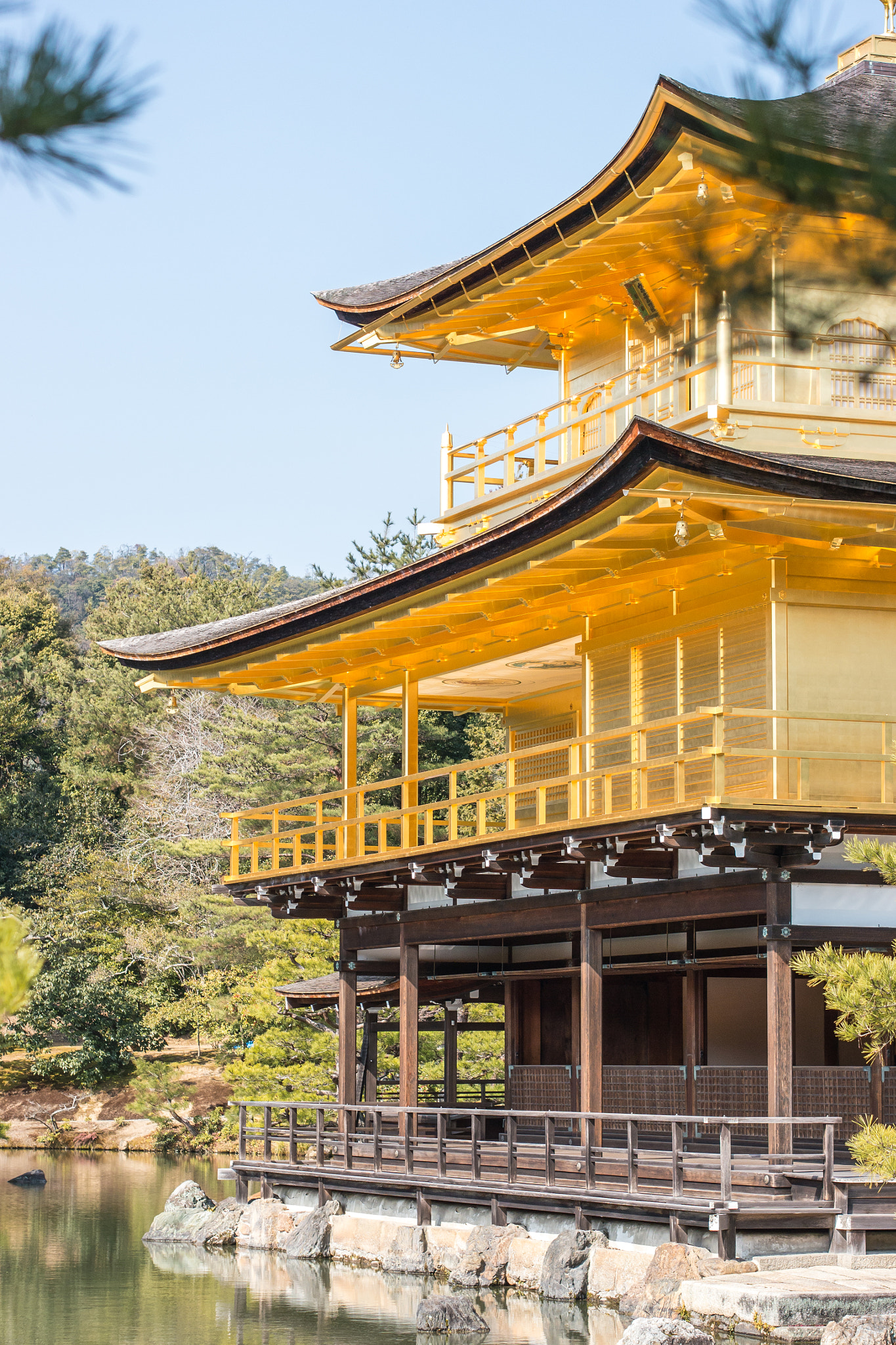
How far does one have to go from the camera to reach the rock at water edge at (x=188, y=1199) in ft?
68.4

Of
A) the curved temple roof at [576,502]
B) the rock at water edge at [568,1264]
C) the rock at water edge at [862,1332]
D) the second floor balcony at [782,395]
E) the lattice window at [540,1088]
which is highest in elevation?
the second floor balcony at [782,395]

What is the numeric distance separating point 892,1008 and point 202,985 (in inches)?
1067

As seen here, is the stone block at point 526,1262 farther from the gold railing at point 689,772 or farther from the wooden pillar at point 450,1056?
the wooden pillar at point 450,1056

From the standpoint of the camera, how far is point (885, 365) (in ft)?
52.5

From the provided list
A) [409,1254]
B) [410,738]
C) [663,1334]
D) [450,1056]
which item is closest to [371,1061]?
[450,1056]

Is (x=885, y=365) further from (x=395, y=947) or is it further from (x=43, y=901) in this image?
(x=43, y=901)

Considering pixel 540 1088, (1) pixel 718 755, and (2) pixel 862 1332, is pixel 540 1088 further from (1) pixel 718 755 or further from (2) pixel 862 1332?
(2) pixel 862 1332

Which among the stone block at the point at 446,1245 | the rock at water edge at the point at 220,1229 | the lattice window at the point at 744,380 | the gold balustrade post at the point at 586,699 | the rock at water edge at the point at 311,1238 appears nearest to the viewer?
the lattice window at the point at 744,380

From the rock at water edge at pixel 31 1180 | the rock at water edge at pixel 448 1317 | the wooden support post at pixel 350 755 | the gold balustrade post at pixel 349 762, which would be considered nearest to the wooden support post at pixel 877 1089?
the rock at water edge at pixel 448 1317

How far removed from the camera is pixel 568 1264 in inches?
566

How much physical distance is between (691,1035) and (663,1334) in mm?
5146

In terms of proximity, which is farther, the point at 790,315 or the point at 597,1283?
the point at 597,1283

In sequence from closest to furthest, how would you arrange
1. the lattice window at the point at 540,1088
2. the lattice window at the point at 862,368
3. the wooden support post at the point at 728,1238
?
the wooden support post at the point at 728,1238 < the lattice window at the point at 862,368 < the lattice window at the point at 540,1088

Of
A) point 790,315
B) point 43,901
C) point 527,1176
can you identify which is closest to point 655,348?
point 527,1176
